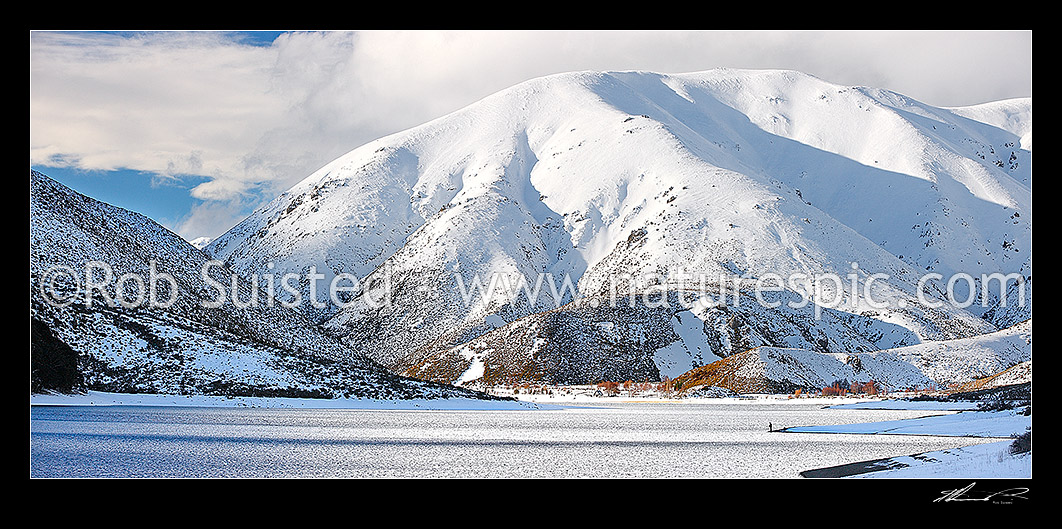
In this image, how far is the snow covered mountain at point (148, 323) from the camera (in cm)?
5847

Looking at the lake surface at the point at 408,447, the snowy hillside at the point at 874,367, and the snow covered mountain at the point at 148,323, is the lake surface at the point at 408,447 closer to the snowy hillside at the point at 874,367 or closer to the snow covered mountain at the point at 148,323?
the snow covered mountain at the point at 148,323

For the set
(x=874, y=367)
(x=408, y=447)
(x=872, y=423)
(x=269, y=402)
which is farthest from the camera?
(x=874, y=367)

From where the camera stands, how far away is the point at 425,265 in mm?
175500

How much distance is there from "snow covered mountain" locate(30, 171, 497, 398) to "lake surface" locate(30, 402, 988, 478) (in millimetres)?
10619

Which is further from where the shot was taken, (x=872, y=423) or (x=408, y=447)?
(x=872, y=423)

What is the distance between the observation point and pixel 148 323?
64.6 meters

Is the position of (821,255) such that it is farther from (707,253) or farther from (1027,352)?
(1027,352)

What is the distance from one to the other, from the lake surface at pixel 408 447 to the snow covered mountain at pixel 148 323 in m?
10.6

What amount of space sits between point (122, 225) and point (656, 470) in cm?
6300

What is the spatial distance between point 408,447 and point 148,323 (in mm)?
38748

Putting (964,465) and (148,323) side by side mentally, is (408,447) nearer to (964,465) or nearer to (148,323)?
(964,465)
